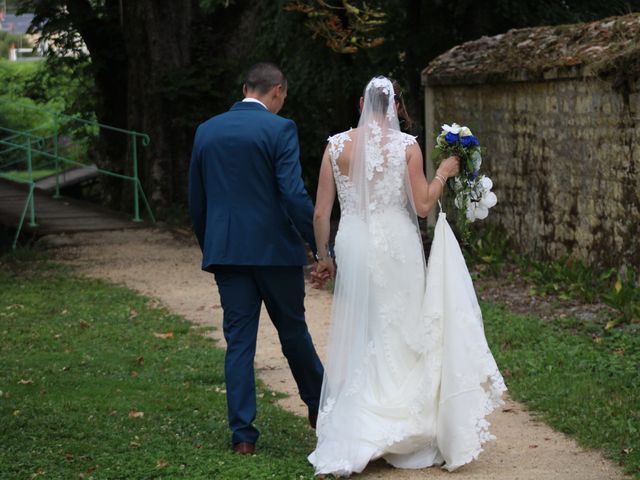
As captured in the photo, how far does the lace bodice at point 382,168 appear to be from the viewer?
604cm

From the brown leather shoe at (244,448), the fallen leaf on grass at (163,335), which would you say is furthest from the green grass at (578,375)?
the fallen leaf on grass at (163,335)

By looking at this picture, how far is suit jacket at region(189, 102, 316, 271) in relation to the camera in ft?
19.8

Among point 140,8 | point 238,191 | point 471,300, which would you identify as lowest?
point 471,300

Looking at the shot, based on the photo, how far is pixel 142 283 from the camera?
1321 cm

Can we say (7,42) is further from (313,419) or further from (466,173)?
(466,173)

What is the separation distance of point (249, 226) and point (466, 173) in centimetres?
118

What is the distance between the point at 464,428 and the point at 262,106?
1.91 metres

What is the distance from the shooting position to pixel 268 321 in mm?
11172

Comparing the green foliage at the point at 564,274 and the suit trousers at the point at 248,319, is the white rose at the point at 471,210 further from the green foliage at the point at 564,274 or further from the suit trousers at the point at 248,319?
the green foliage at the point at 564,274

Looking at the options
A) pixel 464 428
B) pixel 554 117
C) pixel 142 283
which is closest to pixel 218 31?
pixel 142 283

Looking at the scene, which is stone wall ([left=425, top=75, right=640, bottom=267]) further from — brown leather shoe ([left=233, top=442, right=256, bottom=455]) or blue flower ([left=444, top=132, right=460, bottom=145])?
brown leather shoe ([left=233, top=442, right=256, bottom=455])

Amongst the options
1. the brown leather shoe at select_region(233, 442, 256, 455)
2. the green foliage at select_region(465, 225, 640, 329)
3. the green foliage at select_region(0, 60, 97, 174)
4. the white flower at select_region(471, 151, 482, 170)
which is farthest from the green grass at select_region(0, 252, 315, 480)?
the green foliage at select_region(0, 60, 97, 174)

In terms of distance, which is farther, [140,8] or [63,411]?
[140,8]

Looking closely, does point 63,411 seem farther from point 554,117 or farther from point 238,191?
point 554,117
